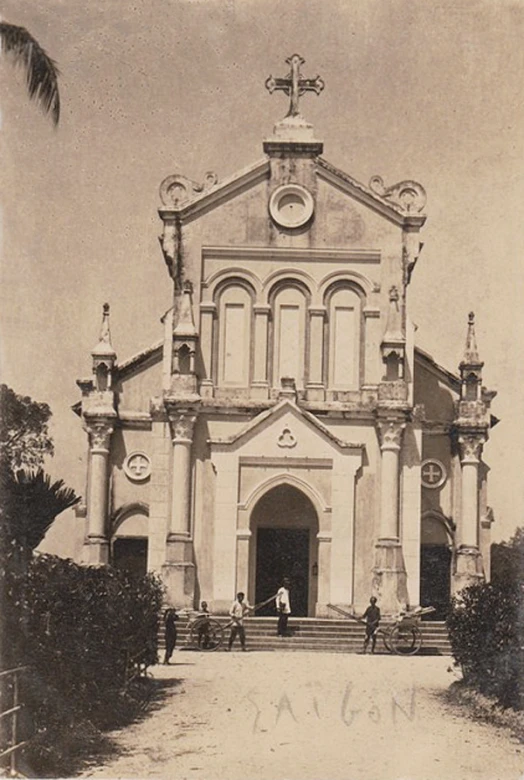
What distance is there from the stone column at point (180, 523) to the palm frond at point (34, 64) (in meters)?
17.9

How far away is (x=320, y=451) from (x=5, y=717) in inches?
879

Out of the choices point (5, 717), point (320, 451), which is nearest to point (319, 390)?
point (320, 451)

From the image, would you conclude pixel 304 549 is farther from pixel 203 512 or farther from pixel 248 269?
pixel 248 269

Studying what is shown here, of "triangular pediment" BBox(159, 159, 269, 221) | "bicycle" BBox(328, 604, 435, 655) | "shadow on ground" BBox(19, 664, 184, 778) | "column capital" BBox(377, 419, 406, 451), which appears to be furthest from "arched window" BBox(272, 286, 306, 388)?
"shadow on ground" BBox(19, 664, 184, 778)

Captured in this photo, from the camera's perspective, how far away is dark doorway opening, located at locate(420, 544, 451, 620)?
41.9m

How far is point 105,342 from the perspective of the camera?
4362cm

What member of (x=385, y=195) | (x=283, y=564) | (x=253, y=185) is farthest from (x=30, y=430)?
(x=385, y=195)

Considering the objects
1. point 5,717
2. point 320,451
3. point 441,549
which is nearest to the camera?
point 5,717

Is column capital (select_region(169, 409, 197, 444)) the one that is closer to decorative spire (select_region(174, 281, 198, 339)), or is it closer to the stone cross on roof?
decorative spire (select_region(174, 281, 198, 339))

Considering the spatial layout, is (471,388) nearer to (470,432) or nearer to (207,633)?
(470,432)

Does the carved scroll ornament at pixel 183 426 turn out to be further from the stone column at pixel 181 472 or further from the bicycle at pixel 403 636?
the bicycle at pixel 403 636

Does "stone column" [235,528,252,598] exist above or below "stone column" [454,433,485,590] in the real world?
below

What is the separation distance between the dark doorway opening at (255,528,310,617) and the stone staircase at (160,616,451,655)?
248cm

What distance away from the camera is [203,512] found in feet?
132
